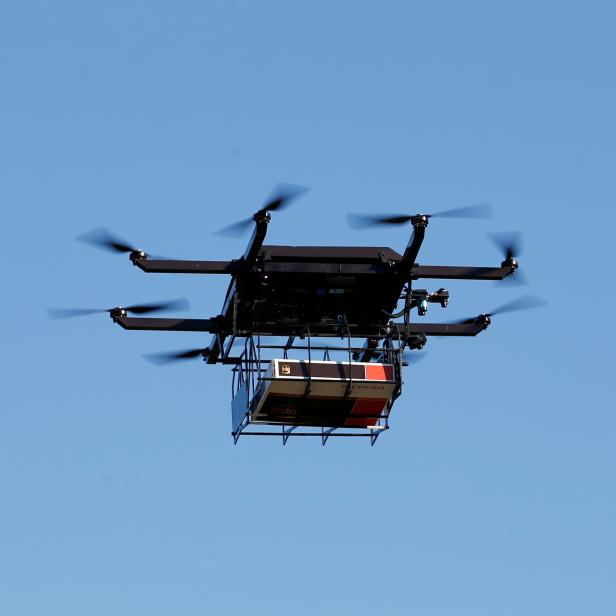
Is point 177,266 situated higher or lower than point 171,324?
higher

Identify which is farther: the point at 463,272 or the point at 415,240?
the point at 463,272

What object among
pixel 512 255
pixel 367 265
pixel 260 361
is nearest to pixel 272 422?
pixel 260 361

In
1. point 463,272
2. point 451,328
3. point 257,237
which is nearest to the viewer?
point 257,237

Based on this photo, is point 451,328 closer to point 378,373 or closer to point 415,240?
point 378,373

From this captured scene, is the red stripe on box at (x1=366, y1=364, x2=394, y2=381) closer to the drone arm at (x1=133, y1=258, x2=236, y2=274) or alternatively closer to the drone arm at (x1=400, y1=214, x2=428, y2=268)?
the drone arm at (x1=400, y1=214, x2=428, y2=268)

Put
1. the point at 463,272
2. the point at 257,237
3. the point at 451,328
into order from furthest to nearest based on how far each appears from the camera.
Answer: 1. the point at 451,328
2. the point at 463,272
3. the point at 257,237

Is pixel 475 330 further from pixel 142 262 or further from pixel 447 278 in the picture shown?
pixel 142 262

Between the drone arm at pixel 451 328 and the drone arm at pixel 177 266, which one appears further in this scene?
the drone arm at pixel 451 328

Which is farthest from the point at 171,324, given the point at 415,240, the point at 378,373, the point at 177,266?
the point at 415,240

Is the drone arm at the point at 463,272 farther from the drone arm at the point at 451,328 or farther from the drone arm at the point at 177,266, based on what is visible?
the drone arm at the point at 177,266
